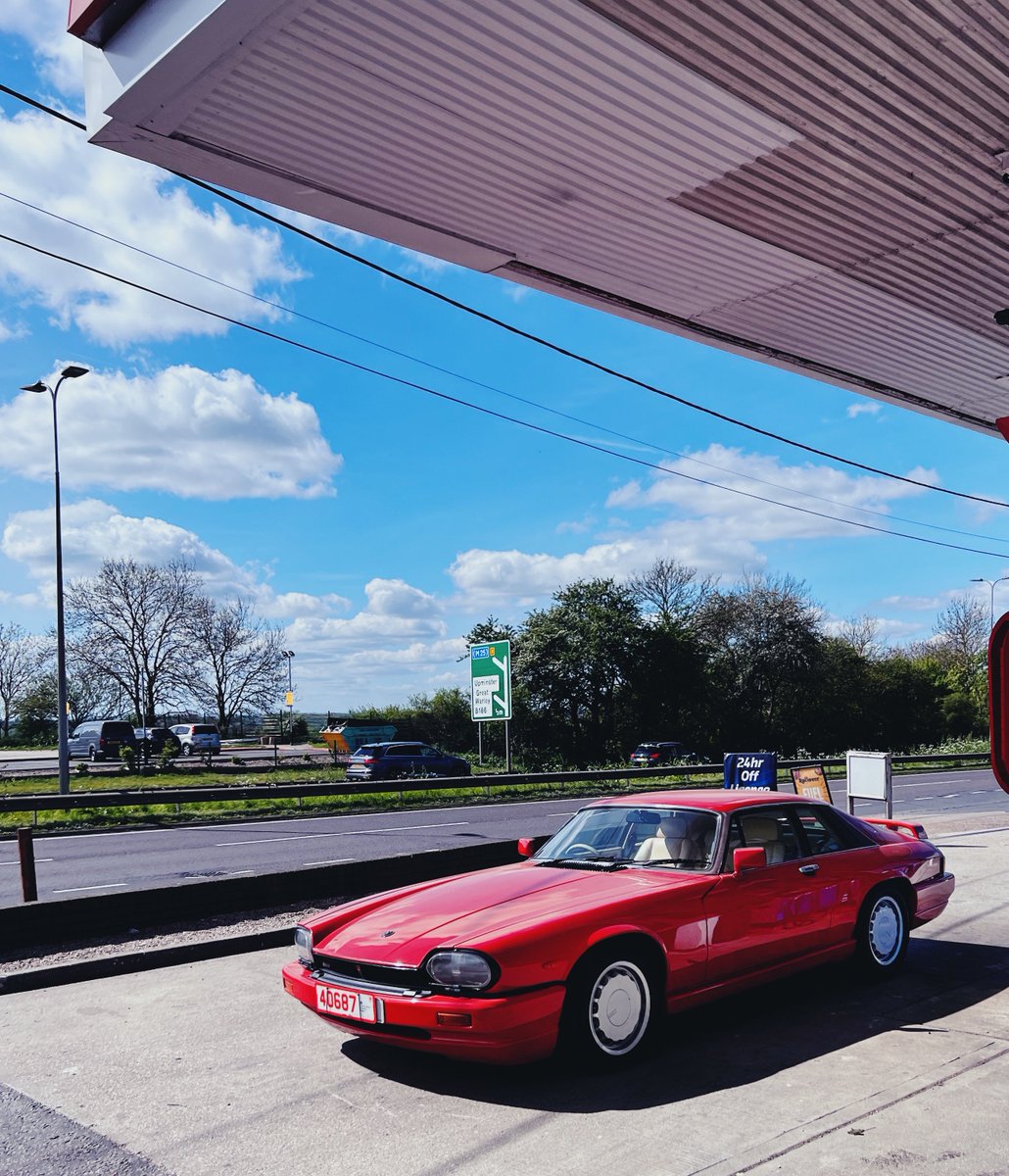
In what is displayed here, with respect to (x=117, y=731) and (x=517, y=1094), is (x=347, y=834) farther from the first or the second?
(x=117, y=731)

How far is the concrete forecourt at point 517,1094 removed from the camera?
403 cm

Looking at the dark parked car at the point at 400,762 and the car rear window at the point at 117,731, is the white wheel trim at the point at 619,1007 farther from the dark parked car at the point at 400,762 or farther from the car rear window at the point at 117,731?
the car rear window at the point at 117,731

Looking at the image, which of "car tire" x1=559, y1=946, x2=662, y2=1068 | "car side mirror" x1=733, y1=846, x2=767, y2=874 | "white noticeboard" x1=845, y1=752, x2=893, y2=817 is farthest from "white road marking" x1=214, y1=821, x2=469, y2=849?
"car tire" x1=559, y1=946, x2=662, y2=1068

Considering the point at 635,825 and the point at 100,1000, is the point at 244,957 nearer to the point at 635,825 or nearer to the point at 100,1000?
the point at 100,1000

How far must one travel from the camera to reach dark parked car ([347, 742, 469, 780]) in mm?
33250

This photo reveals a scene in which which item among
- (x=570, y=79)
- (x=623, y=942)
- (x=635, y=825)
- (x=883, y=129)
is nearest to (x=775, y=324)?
(x=883, y=129)

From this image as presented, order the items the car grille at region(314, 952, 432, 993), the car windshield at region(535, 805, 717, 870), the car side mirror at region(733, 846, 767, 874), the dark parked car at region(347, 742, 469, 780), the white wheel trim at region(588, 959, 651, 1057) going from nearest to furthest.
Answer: the car grille at region(314, 952, 432, 993), the white wheel trim at region(588, 959, 651, 1057), the car side mirror at region(733, 846, 767, 874), the car windshield at region(535, 805, 717, 870), the dark parked car at region(347, 742, 469, 780)

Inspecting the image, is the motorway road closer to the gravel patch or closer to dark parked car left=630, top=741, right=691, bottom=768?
the gravel patch

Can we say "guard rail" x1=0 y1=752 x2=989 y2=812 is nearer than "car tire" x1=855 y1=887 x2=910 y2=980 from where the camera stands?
No

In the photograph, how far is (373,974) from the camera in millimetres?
4969

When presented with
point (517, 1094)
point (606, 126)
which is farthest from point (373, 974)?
point (606, 126)

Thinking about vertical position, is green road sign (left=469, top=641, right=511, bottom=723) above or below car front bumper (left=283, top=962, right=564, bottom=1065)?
above

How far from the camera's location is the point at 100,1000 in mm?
6746

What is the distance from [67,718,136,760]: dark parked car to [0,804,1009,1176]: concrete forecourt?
41401 millimetres
